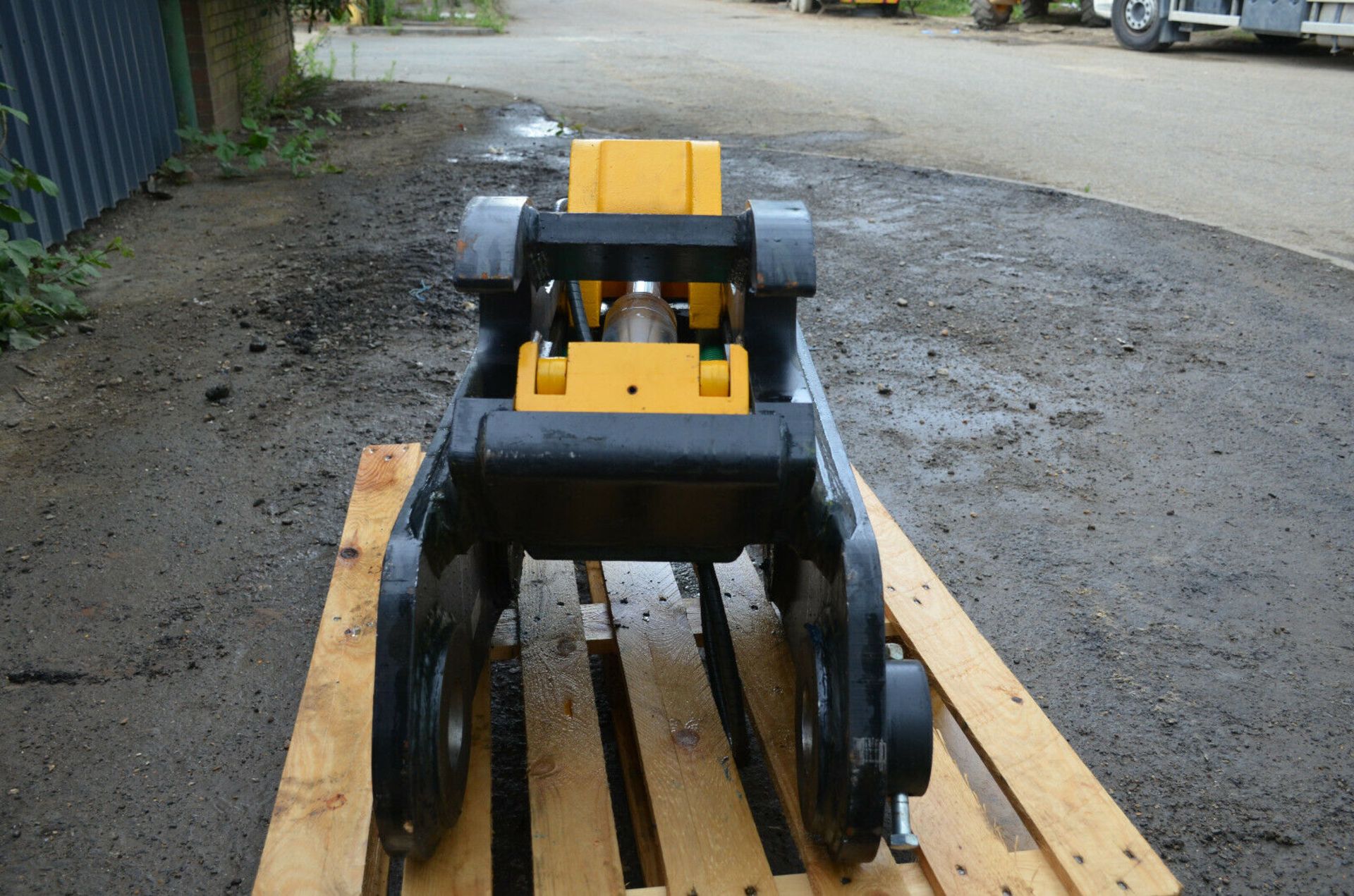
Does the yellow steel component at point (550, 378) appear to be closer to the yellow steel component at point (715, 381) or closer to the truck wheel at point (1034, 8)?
the yellow steel component at point (715, 381)

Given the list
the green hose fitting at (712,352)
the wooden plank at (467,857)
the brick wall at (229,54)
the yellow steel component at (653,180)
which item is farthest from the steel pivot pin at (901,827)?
the brick wall at (229,54)

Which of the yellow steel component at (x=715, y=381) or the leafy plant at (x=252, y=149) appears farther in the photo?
the leafy plant at (x=252, y=149)

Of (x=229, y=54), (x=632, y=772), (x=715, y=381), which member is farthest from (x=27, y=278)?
(x=229, y=54)

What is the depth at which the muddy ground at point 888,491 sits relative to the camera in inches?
82.8

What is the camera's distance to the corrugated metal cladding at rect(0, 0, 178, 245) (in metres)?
4.83

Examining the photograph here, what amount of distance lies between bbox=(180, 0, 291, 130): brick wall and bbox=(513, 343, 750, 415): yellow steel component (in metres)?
6.54

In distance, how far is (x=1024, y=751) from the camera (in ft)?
6.36

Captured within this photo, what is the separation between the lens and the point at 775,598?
7.45 ft

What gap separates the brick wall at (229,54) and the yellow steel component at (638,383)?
21.4ft

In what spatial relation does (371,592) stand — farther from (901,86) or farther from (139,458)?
(901,86)

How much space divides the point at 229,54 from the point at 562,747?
7.27m

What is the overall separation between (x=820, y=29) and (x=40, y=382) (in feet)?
51.1

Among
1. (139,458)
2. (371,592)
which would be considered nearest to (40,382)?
(139,458)

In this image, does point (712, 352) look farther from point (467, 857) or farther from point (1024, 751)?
point (467, 857)
